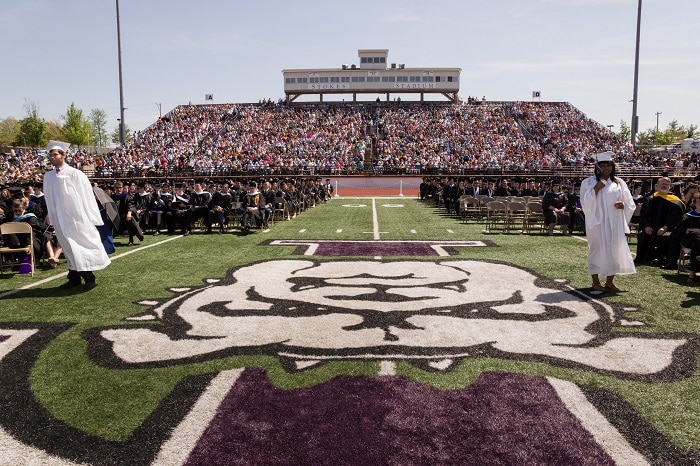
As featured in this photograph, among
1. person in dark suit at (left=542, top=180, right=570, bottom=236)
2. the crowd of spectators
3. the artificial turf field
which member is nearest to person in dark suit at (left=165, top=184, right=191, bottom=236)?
the artificial turf field

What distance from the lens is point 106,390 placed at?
463cm

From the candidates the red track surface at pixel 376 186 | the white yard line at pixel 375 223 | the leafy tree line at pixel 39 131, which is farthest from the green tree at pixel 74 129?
the white yard line at pixel 375 223

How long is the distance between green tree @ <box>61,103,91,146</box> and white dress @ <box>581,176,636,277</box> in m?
83.4

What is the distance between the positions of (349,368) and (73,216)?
5659mm

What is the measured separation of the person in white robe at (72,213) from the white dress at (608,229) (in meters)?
7.99

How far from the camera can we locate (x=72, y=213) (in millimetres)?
8266

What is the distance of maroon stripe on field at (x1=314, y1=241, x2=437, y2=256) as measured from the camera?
40.1ft

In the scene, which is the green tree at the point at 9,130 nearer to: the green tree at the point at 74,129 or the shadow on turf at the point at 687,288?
the green tree at the point at 74,129

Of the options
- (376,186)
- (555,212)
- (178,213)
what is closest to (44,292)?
(178,213)

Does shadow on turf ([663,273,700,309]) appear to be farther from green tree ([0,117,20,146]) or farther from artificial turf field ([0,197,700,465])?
green tree ([0,117,20,146])

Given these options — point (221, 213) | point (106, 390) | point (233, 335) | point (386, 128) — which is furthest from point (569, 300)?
point (386, 128)

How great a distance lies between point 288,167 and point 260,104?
2359 cm

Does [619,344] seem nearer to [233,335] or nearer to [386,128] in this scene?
[233,335]

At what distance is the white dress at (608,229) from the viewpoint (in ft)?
26.8
